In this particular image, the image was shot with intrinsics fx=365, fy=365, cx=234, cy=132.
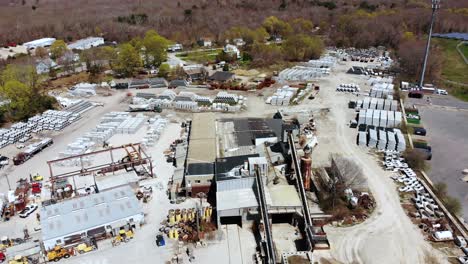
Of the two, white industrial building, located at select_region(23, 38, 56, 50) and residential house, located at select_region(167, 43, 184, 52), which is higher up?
white industrial building, located at select_region(23, 38, 56, 50)

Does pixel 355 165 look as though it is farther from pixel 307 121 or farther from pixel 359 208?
pixel 307 121

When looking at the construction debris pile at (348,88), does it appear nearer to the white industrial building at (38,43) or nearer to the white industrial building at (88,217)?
the white industrial building at (88,217)

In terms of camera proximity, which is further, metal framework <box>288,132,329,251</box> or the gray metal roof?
the gray metal roof

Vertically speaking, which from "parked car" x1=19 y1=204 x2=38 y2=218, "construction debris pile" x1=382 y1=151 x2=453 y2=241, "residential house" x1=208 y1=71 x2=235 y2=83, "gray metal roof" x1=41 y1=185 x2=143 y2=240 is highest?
"residential house" x1=208 y1=71 x2=235 y2=83

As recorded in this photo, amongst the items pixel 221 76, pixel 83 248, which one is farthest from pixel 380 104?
pixel 83 248

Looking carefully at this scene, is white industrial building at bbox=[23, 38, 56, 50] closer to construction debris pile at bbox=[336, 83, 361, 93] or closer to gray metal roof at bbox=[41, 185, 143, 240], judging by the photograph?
construction debris pile at bbox=[336, 83, 361, 93]

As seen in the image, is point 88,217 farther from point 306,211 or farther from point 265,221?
point 306,211

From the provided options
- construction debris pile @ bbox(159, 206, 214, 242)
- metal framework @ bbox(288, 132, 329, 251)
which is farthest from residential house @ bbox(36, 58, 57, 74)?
metal framework @ bbox(288, 132, 329, 251)
